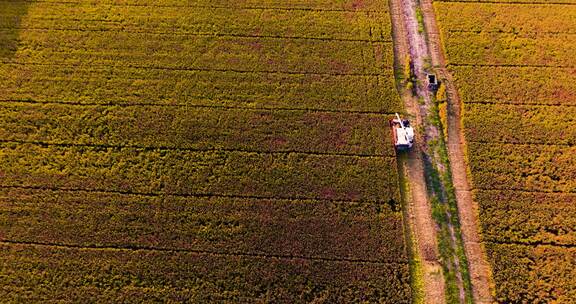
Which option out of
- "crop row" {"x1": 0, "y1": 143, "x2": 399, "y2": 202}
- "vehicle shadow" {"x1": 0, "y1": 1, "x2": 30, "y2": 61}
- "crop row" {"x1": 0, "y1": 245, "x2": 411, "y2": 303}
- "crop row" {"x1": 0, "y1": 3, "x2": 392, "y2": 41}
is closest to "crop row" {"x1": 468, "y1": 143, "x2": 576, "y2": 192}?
"crop row" {"x1": 0, "y1": 143, "x2": 399, "y2": 202}

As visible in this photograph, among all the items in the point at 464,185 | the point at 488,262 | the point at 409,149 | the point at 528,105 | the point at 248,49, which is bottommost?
the point at 488,262

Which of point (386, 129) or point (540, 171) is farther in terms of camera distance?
point (386, 129)

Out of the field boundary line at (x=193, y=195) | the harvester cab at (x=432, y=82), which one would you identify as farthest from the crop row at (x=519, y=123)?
the field boundary line at (x=193, y=195)

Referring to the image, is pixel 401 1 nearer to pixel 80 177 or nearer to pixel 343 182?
pixel 343 182

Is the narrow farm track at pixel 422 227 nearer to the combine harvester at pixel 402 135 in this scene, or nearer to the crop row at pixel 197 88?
the combine harvester at pixel 402 135

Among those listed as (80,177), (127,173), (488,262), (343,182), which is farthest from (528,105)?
(80,177)

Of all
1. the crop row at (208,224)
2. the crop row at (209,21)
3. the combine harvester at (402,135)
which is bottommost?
the crop row at (208,224)
